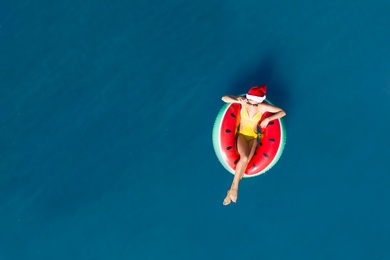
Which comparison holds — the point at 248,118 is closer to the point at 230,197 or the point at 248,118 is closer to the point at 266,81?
the point at 266,81

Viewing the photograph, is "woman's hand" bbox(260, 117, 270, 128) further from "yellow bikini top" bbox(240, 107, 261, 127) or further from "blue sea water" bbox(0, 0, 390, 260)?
"blue sea water" bbox(0, 0, 390, 260)

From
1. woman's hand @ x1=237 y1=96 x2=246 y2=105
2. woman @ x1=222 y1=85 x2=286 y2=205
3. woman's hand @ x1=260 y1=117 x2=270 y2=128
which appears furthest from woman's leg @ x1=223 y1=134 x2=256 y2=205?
woman's hand @ x1=237 y1=96 x2=246 y2=105

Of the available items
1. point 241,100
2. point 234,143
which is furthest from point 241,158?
point 241,100

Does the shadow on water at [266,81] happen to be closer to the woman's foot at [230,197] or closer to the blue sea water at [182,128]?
the blue sea water at [182,128]

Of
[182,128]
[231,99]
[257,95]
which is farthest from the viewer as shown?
[182,128]

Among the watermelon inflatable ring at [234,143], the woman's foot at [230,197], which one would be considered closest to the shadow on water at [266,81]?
the watermelon inflatable ring at [234,143]

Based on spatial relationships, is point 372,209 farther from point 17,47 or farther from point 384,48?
point 17,47
